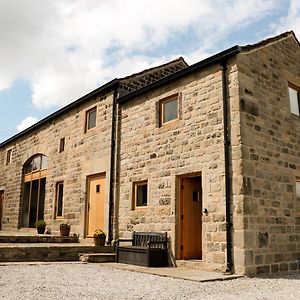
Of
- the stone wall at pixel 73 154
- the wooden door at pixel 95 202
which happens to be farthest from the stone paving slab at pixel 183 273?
the wooden door at pixel 95 202

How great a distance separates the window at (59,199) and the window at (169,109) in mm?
5779

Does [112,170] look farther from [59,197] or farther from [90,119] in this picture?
[59,197]

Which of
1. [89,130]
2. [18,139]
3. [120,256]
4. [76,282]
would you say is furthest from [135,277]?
[18,139]

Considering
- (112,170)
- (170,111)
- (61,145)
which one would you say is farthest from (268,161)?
(61,145)

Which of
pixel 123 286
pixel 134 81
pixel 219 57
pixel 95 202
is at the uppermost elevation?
pixel 134 81

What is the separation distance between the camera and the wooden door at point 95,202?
12211 millimetres

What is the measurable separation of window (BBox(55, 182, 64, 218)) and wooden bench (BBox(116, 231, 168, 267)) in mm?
4703

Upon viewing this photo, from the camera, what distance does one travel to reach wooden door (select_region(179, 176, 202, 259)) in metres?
9.59

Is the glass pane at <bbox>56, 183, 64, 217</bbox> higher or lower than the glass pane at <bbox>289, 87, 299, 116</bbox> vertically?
lower

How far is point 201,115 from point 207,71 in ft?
3.64

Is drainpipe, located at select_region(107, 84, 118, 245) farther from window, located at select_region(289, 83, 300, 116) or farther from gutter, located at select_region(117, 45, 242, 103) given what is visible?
window, located at select_region(289, 83, 300, 116)

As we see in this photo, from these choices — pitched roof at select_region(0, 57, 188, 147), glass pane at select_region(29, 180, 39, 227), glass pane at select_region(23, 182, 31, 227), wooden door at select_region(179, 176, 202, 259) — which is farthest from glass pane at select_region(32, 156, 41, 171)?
wooden door at select_region(179, 176, 202, 259)

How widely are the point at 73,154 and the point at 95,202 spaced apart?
2.37m

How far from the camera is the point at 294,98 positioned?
34.3ft
